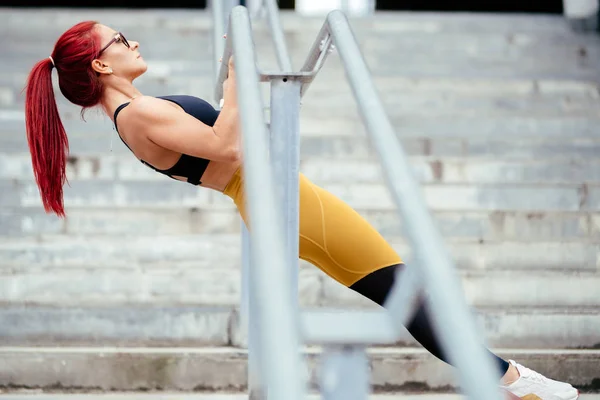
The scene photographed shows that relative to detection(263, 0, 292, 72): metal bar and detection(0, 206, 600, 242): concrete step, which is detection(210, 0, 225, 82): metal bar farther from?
A: detection(0, 206, 600, 242): concrete step

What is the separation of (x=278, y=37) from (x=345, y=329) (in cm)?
120

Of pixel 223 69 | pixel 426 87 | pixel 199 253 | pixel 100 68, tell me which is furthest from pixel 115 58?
pixel 426 87

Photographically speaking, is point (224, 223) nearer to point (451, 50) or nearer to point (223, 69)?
point (223, 69)

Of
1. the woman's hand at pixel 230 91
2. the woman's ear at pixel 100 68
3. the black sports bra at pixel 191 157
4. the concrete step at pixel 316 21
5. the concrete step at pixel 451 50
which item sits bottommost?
the black sports bra at pixel 191 157

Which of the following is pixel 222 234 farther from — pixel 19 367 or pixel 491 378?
pixel 491 378

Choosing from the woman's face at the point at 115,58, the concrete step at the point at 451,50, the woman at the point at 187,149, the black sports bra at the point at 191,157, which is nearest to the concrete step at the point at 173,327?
the woman at the point at 187,149

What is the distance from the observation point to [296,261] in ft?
6.79

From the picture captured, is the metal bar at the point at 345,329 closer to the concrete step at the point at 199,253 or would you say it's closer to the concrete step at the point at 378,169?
the concrete step at the point at 199,253

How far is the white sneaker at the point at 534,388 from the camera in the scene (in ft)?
7.83

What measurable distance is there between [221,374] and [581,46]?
4.43 meters

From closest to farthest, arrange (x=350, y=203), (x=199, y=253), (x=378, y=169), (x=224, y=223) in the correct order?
(x=199, y=253), (x=224, y=223), (x=350, y=203), (x=378, y=169)

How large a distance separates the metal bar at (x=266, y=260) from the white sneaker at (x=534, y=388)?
1.06m

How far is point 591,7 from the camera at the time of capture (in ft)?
23.3

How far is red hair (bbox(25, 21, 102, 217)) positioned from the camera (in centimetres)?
252
